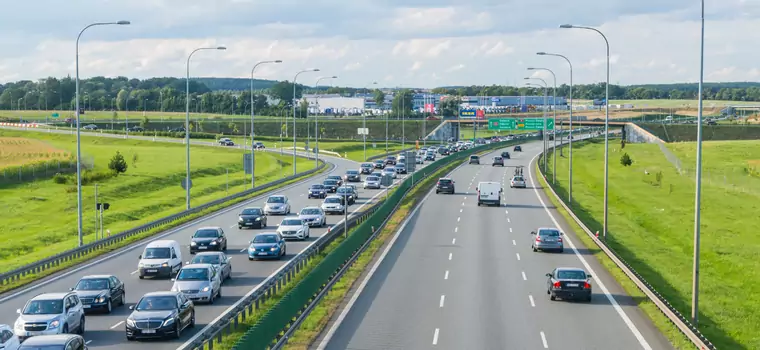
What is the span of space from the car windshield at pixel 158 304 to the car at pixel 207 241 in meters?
17.0

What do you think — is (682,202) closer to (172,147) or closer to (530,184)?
(530,184)

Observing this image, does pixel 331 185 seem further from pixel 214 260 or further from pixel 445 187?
pixel 214 260

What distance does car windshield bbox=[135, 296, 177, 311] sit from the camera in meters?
25.8

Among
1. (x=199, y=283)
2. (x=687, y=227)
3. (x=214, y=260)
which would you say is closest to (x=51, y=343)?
(x=199, y=283)

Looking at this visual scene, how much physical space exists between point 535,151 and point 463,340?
132m

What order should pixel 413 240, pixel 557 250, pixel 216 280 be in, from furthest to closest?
1. pixel 413 240
2. pixel 557 250
3. pixel 216 280

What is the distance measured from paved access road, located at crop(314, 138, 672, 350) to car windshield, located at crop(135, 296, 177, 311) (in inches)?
167

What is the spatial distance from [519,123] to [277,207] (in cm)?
10649

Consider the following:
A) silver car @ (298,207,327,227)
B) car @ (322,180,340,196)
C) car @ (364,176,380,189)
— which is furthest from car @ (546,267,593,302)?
car @ (364,176,380,189)

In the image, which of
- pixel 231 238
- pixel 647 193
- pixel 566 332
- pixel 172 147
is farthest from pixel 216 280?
pixel 172 147

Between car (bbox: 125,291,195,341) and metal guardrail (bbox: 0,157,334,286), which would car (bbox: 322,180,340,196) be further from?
car (bbox: 125,291,195,341)

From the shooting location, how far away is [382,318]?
94.0ft

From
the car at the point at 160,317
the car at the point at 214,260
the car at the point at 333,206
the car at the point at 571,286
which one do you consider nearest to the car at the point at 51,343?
the car at the point at 160,317

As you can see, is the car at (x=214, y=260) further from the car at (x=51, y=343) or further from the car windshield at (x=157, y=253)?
the car at (x=51, y=343)
